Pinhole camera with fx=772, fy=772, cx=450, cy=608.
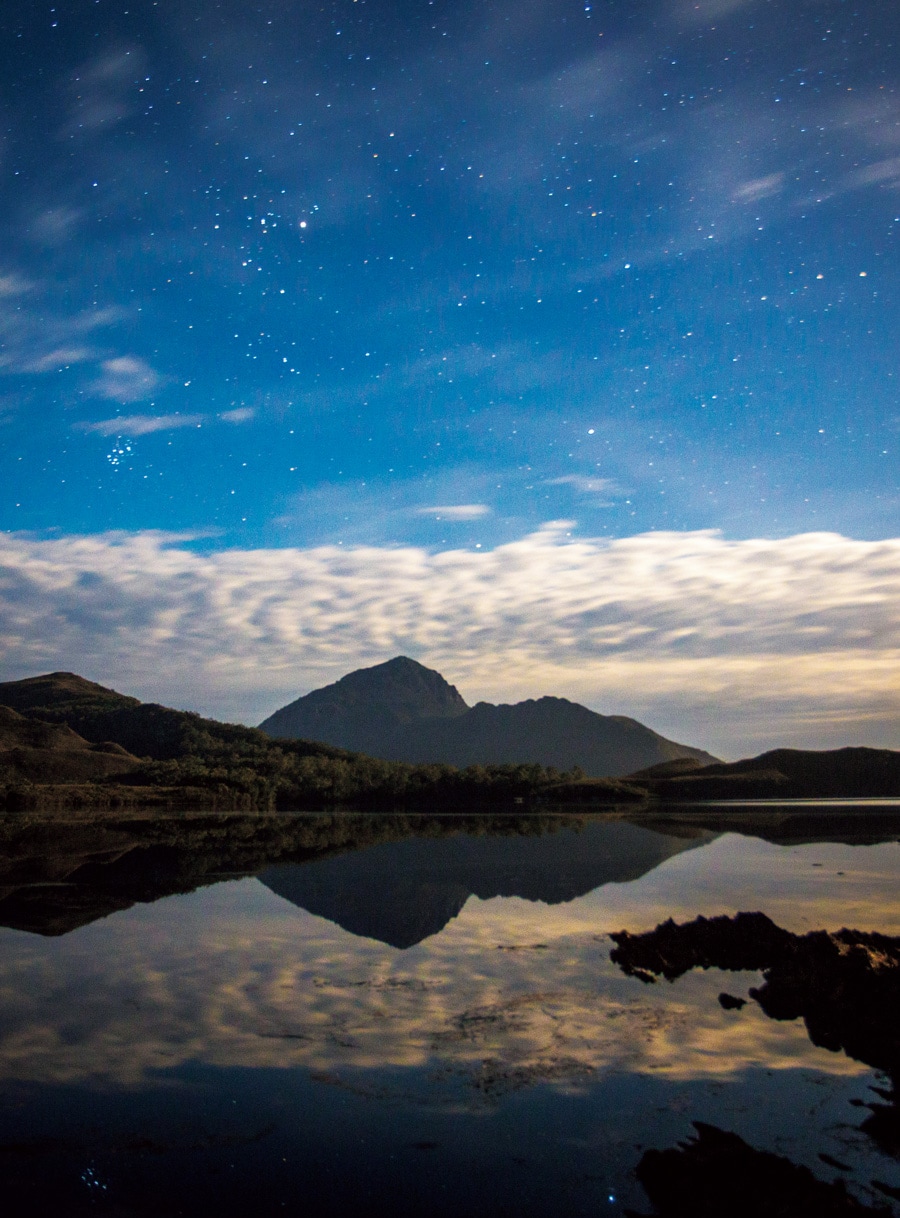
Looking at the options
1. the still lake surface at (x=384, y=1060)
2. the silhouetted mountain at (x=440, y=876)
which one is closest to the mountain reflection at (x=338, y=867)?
the silhouetted mountain at (x=440, y=876)

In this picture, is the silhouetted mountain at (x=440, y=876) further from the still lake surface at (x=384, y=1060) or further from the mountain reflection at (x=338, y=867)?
the still lake surface at (x=384, y=1060)

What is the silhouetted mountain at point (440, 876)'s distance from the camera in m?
32.3

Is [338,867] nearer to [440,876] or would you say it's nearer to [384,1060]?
[440,876]

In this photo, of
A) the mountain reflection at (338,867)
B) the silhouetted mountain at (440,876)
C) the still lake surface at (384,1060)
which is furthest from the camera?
the mountain reflection at (338,867)

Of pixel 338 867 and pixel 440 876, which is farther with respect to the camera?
pixel 338 867

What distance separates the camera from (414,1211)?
10258mm

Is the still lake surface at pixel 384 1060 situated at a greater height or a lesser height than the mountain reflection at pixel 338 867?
greater

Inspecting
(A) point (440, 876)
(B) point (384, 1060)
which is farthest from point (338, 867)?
(B) point (384, 1060)

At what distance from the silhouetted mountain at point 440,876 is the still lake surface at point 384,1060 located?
520mm

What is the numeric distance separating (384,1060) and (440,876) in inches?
1159

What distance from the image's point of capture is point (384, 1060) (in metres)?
15.6

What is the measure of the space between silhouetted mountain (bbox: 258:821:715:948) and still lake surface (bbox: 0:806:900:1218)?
1.71 ft

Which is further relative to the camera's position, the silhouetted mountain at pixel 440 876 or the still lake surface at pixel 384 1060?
the silhouetted mountain at pixel 440 876

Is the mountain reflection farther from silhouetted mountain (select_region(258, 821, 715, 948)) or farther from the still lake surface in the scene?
the still lake surface
